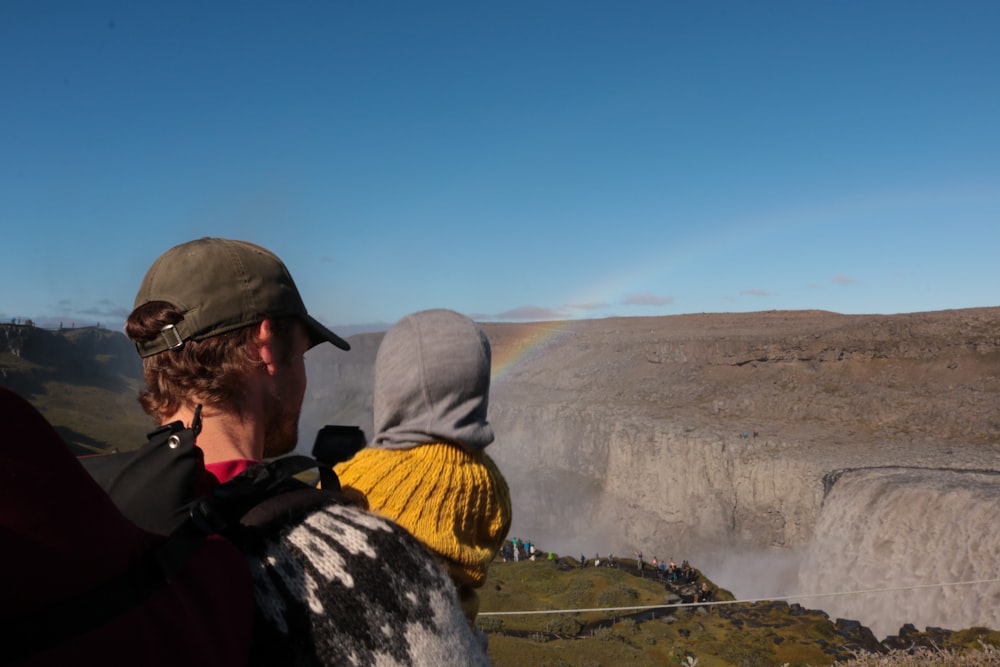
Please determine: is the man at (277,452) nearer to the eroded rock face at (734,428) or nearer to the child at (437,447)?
the child at (437,447)

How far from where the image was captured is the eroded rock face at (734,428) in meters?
26.1

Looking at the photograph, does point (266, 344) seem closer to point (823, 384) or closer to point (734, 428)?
point (734, 428)

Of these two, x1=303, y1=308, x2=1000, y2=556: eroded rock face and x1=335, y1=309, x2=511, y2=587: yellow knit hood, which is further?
x1=303, y1=308, x2=1000, y2=556: eroded rock face

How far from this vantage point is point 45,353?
→ 88.5m

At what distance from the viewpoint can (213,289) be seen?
1760mm

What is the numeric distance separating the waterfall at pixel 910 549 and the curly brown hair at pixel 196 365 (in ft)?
51.0

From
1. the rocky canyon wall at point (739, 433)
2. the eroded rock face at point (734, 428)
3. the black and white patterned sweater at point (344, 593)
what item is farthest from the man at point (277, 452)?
the eroded rock face at point (734, 428)

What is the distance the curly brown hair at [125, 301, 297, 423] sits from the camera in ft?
5.78

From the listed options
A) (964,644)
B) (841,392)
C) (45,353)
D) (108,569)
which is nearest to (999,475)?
(964,644)

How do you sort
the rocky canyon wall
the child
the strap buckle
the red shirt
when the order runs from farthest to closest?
the rocky canyon wall, the child, the strap buckle, the red shirt

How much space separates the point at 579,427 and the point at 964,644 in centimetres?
3006

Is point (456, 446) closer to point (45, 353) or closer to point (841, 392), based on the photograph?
point (841, 392)

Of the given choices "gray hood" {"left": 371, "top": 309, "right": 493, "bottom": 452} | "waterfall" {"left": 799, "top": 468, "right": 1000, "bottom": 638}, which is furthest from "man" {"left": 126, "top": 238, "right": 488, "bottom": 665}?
"waterfall" {"left": 799, "top": 468, "right": 1000, "bottom": 638}

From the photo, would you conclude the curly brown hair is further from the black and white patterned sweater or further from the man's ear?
the black and white patterned sweater
